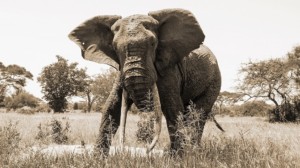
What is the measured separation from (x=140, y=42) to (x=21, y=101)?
5615 centimetres

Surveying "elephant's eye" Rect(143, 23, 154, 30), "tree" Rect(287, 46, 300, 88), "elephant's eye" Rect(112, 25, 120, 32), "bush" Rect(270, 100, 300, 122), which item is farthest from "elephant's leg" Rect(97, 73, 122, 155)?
"tree" Rect(287, 46, 300, 88)

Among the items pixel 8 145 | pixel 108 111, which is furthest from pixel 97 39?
pixel 8 145

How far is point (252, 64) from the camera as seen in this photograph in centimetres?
3369

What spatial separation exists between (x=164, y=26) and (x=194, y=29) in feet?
1.64

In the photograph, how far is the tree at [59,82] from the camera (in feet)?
171

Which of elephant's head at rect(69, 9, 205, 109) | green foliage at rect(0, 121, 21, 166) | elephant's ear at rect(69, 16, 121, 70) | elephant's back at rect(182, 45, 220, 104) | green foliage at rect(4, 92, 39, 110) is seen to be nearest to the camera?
green foliage at rect(0, 121, 21, 166)

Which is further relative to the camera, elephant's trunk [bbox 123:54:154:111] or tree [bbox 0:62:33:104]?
tree [bbox 0:62:33:104]

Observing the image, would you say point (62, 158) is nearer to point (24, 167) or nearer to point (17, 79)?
point (24, 167)

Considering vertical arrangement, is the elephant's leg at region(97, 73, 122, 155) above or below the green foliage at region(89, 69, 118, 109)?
below

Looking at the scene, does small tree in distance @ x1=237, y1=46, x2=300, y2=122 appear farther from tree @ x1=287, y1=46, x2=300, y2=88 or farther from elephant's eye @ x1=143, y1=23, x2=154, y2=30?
elephant's eye @ x1=143, y1=23, x2=154, y2=30

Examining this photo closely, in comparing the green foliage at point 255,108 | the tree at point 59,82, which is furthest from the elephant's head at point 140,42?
the tree at point 59,82

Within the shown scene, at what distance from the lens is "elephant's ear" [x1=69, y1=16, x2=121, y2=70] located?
647cm

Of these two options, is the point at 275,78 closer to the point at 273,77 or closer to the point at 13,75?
the point at 273,77

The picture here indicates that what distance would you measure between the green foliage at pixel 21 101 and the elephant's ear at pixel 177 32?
5320cm
